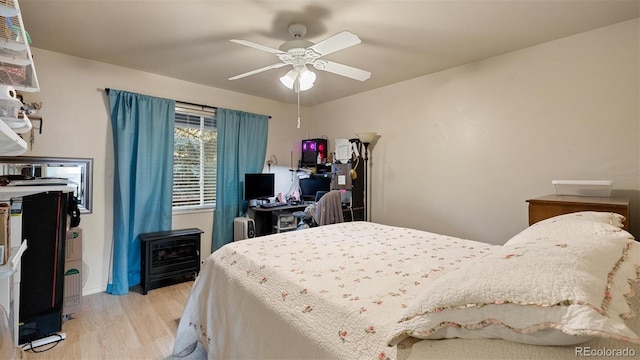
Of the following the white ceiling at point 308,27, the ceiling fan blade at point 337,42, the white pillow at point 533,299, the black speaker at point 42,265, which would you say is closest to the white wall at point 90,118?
the white ceiling at point 308,27

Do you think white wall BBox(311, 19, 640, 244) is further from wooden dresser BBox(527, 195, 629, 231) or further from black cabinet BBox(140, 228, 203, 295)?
black cabinet BBox(140, 228, 203, 295)

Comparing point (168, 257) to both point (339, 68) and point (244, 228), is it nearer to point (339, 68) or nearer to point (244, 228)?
point (244, 228)

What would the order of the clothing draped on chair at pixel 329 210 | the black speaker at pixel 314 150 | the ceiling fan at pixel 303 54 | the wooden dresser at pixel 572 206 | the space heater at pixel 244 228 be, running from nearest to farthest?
the wooden dresser at pixel 572 206 → the ceiling fan at pixel 303 54 → the clothing draped on chair at pixel 329 210 → the space heater at pixel 244 228 → the black speaker at pixel 314 150

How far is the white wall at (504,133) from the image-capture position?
2189 mm

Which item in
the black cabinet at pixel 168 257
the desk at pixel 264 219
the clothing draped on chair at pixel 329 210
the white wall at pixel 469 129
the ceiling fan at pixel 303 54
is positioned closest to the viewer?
the ceiling fan at pixel 303 54

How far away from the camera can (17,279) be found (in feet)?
5.26

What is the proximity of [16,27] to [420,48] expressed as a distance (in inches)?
105

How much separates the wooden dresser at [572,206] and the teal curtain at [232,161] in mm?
3299

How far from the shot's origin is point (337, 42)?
1.82m

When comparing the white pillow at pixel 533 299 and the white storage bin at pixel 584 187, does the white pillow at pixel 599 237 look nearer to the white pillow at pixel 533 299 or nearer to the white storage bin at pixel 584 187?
the white pillow at pixel 533 299

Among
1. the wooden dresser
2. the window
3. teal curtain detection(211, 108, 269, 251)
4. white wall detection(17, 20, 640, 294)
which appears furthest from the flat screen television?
the wooden dresser

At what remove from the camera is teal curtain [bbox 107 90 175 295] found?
3020 millimetres

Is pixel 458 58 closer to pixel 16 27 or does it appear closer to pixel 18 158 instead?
pixel 16 27

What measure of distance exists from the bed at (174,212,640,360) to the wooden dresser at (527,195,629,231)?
12.8 inches
